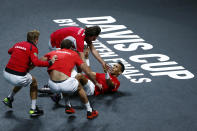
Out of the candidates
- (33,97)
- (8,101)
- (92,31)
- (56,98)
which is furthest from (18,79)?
(92,31)

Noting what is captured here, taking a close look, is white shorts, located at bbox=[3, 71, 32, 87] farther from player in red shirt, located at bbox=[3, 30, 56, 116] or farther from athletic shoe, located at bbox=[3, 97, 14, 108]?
athletic shoe, located at bbox=[3, 97, 14, 108]

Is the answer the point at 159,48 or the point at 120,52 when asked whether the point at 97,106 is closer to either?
the point at 120,52

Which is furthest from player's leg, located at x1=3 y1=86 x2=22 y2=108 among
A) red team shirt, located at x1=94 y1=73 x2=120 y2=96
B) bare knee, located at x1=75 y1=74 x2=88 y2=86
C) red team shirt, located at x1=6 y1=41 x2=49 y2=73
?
red team shirt, located at x1=94 y1=73 x2=120 y2=96

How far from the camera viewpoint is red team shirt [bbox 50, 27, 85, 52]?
260 inches

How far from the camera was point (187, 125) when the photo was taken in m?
6.05

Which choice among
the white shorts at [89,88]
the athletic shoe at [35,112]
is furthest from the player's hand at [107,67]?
the athletic shoe at [35,112]

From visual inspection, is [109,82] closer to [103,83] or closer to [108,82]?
[108,82]

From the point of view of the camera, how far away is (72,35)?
6754mm

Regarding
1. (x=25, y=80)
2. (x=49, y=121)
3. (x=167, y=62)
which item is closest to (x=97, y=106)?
(x=49, y=121)

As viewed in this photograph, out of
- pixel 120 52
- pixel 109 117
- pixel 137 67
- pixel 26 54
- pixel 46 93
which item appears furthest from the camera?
pixel 120 52

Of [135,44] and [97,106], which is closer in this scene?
[97,106]

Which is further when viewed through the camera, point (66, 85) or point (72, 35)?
point (72, 35)

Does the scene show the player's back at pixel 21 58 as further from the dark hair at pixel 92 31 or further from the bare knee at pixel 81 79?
the dark hair at pixel 92 31

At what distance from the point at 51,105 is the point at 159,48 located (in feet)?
11.1
